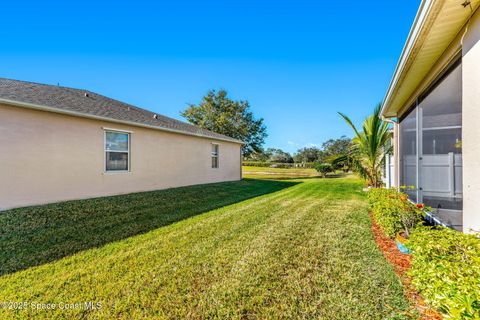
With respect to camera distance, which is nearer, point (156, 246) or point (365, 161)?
point (156, 246)

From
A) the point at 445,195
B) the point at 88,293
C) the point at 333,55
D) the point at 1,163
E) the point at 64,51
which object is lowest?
the point at 88,293

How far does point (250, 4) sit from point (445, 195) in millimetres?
11118

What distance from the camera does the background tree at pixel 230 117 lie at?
25938mm

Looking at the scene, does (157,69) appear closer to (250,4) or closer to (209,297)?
(250,4)

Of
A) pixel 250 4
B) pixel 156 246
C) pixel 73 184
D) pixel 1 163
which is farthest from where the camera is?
pixel 250 4

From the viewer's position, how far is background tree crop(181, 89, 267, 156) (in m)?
25.9

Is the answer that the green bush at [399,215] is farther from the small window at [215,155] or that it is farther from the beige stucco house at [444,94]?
the small window at [215,155]

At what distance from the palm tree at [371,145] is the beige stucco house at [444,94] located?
115 cm

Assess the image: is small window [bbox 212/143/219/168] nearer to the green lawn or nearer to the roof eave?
the green lawn

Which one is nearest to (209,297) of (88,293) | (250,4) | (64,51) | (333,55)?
(88,293)

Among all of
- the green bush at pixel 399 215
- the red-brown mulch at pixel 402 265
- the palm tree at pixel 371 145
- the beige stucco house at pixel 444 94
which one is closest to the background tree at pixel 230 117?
the palm tree at pixel 371 145

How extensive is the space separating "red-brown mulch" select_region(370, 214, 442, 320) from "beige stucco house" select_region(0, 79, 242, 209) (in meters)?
8.34

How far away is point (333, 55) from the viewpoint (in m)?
14.1

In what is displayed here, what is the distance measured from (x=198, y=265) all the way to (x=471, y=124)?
152 inches
